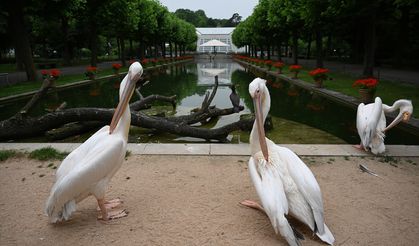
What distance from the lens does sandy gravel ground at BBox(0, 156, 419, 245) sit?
3791 mm

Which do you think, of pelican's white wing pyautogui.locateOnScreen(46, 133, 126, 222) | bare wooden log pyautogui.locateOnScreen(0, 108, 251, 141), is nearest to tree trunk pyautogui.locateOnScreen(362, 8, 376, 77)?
bare wooden log pyautogui.locateOnScreen(0, 108, 251, 141)

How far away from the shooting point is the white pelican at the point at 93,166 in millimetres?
3752

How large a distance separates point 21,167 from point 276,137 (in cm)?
559

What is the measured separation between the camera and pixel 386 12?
1819 centimetres

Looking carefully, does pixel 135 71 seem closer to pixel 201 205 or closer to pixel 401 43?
pixel 201 205

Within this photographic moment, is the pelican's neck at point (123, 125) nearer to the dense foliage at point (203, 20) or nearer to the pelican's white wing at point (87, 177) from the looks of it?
the pelican's white wing at point (87, 177)

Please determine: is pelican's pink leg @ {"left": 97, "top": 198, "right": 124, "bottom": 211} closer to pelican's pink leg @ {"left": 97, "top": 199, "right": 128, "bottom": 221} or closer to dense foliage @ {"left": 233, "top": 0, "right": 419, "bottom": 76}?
pelican's pink leg @ {"left": 97, "top": 199, "right": 128, "bottom": 221}

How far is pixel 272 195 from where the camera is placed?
3572 mm

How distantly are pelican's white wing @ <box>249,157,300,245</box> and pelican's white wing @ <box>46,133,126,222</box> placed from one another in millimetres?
1636

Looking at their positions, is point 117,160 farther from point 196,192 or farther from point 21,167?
point 21,167

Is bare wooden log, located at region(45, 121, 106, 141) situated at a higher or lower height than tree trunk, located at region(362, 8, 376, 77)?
lower

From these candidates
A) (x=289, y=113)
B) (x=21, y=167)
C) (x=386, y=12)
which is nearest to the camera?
(x=21, y=167)

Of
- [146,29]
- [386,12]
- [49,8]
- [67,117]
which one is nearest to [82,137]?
[67,117]

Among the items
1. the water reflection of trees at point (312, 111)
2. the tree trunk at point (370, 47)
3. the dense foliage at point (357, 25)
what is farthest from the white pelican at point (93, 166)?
the tree trunk at point (370, 47)
